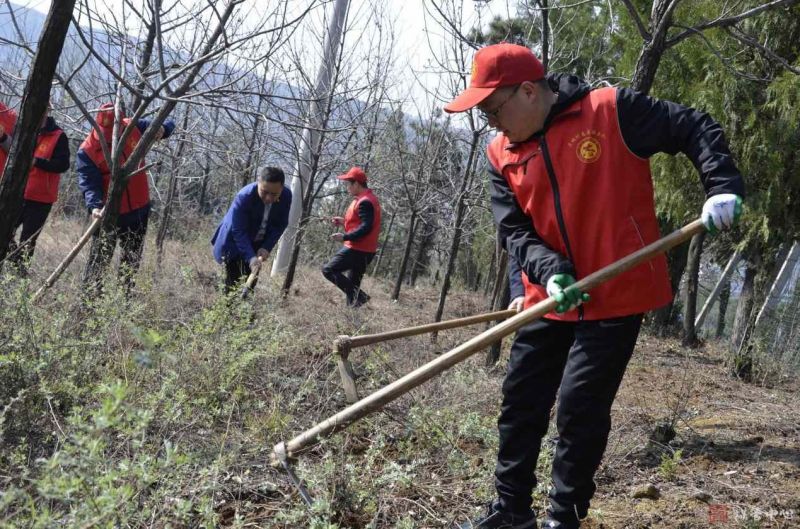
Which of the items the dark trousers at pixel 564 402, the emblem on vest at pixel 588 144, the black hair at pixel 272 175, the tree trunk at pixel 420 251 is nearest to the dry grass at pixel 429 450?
the dark trousers at pixel 564 402

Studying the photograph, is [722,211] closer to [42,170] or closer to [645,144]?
[645,144]

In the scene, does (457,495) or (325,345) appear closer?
(457,495)

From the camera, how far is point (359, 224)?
890cm

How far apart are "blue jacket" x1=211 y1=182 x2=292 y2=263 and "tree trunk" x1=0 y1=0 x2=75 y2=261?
8.92 ft

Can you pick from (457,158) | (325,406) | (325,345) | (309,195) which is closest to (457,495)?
(325,406)

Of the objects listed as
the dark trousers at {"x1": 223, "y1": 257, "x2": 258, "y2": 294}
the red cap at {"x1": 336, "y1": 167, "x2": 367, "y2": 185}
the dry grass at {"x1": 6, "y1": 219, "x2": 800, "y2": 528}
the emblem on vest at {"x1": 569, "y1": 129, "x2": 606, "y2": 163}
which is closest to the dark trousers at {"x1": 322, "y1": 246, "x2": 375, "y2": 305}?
the red cap at {"x1": 336, "y1": 167, "x2": 367, "y2": 185}

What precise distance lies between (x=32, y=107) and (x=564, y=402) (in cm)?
257

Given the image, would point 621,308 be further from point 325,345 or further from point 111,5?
point 111,5

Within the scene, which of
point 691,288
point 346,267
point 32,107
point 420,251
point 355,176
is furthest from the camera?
point 420,251

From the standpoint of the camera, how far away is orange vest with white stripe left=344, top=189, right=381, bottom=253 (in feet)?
28.5

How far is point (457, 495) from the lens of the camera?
3248mm

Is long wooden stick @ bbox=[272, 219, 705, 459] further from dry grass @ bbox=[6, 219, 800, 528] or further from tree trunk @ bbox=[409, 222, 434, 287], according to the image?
tree trunk @ bbox=[409, 222, 434, 287]

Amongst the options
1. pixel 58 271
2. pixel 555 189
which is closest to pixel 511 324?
pixel 555 189

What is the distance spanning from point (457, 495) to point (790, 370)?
17.1 ft
